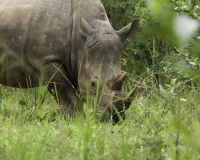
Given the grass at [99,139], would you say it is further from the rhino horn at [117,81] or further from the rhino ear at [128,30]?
the rhino ear at [128,30]

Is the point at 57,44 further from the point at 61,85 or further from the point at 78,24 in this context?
the point at 61,85

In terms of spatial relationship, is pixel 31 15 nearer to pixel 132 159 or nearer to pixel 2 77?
pixel 2 77

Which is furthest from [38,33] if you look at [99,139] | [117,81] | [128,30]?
[99,139]

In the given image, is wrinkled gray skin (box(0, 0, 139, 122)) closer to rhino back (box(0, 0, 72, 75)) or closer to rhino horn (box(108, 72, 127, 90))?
rhino back (box(0, 0, 72, 75))

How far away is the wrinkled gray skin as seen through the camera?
5.93 m

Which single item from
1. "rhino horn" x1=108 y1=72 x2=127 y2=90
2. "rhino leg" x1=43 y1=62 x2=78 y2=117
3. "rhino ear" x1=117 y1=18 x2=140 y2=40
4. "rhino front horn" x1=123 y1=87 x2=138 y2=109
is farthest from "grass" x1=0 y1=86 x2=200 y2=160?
"rhino ear" x1=117 y1=18 x2=140 y2=40

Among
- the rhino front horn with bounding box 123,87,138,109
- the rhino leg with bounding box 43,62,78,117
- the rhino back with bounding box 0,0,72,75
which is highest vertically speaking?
the rhino back with bounding box 0,0,72,75

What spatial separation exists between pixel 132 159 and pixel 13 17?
13.4ft

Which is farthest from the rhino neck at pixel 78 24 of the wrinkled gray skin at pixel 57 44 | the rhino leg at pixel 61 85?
the rhino leg at pixel 61 85

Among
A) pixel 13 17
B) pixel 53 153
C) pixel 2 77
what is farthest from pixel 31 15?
pixel 53 153

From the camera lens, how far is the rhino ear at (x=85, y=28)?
5969 mm

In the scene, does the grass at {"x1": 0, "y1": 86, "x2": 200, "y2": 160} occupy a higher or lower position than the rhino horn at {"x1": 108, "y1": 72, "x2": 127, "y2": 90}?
higher

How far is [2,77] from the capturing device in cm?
615

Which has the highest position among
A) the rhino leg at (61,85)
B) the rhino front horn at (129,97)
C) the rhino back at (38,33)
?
the rhino back at (38,33)
